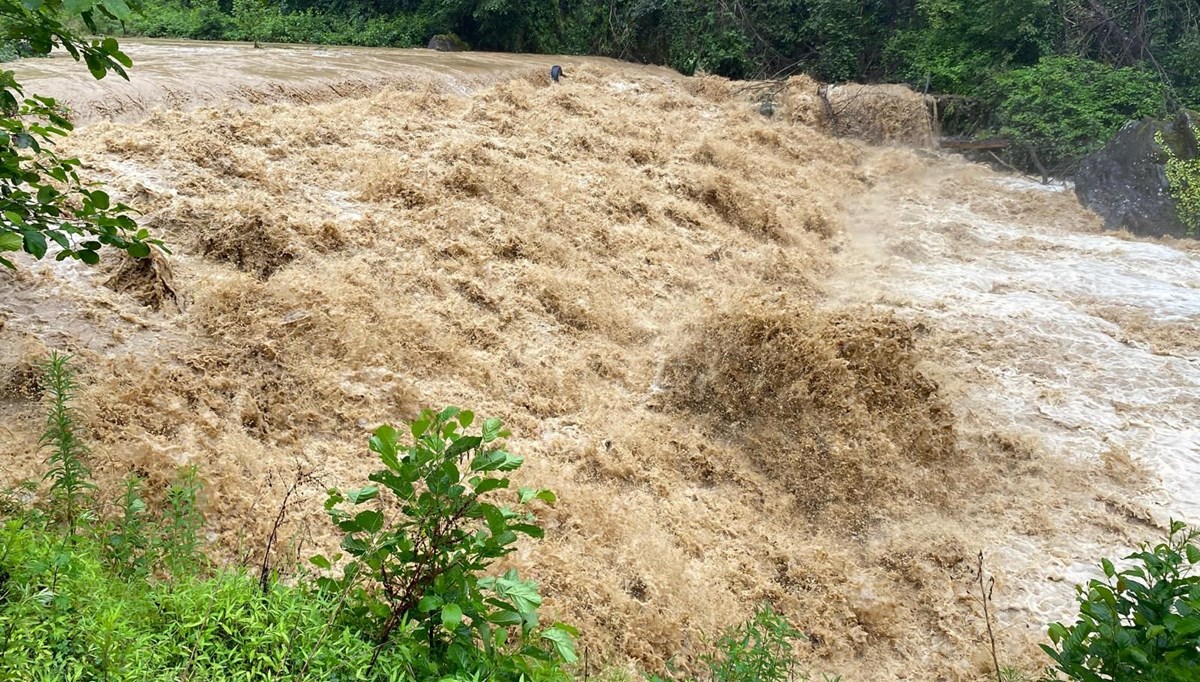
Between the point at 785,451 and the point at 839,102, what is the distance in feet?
35.5

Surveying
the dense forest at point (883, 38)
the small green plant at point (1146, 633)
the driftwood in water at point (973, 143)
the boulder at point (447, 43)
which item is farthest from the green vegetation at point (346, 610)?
the boulder at point (447, 43)

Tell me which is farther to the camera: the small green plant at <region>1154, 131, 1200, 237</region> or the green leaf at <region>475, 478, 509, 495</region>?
the small green plant at <region>1154, 131, 1200, 237</region>

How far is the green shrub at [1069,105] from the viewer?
43.9 feet

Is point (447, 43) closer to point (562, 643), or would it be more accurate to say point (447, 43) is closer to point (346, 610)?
point (346, 610)

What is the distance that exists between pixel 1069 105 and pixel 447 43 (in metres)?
13.0

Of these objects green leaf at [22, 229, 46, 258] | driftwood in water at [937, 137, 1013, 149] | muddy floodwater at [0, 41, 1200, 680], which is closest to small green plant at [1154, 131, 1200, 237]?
muddy floodwater at [0, 41, 1200, 680]

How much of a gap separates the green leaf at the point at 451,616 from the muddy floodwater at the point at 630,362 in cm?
210

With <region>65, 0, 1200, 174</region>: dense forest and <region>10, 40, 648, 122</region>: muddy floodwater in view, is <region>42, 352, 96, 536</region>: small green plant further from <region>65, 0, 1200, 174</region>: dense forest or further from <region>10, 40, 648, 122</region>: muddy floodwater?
<region>65, 0, 1200, 174</region>: dense forest

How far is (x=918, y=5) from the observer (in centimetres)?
1684

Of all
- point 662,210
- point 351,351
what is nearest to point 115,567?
point 351,351

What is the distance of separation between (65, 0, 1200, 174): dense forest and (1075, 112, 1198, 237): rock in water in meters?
1.20

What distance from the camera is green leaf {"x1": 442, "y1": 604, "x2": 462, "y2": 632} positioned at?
213 centimetres

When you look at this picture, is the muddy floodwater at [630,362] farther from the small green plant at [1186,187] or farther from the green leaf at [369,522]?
the green leaf at [369,522]

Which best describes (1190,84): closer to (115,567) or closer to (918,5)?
(918,5)
